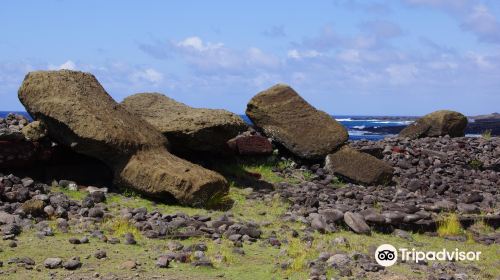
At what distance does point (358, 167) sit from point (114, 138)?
654 centimetres

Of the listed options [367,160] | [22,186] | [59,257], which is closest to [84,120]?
[22,186]

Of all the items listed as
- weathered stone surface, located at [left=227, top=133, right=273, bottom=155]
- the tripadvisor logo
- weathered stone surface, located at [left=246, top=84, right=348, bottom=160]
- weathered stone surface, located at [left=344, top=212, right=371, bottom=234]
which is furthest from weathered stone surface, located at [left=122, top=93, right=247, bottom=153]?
the tripadvisor logo

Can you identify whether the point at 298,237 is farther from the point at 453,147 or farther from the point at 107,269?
the point at 453,147

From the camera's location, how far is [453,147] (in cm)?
2073

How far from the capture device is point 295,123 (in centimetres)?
1708

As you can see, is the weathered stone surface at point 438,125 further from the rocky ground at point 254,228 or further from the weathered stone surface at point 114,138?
the weathered stone surface at point 114,138

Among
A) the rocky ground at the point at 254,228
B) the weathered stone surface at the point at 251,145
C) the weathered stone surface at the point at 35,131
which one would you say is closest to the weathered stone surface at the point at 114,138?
the weathered stone surface at the point at 35,131

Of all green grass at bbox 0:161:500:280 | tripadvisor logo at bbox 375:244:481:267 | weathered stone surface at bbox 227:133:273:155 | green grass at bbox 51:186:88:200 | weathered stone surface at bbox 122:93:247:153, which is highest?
weathered stone surface at bbox 122:93:247:153

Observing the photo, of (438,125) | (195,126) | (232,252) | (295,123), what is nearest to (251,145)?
(295,123)

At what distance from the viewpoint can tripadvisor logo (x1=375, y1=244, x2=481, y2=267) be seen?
28.5 ft

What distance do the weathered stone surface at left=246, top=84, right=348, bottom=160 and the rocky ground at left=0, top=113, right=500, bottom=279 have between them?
0.59 m

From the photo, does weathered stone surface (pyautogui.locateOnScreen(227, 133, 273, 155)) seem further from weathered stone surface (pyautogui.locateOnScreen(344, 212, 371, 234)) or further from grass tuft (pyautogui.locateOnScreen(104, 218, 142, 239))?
grass tuft (pyautogui.locateOnScreen(104, 218, 142, 239))

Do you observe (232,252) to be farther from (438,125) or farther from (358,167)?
(438,125)

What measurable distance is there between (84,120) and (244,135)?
574 centimetres
